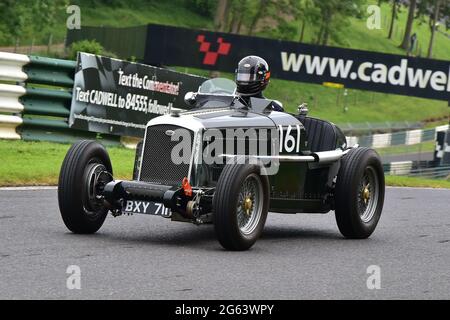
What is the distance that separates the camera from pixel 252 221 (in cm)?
952

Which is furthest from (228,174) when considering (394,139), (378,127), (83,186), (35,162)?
(378,127)

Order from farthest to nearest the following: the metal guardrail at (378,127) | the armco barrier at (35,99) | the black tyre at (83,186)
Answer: the metal guardrail at (378,127), the armco barrier at (35,99), the black tyre at (83,186)

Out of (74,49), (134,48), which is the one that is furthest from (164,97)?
(134,48)

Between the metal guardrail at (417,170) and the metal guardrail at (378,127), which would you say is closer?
the metal guardrail at (417,170)

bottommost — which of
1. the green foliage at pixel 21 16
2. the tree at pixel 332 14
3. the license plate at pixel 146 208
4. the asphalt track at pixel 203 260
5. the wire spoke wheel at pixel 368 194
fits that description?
the asphalt track at pixel 203 260

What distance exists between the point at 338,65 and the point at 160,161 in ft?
63.2

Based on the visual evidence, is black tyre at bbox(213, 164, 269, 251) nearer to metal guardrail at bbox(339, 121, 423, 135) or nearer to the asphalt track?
the asphalt track

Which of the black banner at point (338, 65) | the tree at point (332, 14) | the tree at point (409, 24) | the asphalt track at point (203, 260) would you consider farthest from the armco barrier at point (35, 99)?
the tree at point (409, 24)

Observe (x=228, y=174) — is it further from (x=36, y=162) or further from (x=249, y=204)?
(x=36, y=162)

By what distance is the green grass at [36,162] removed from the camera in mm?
13711

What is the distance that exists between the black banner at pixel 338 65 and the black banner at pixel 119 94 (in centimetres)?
899

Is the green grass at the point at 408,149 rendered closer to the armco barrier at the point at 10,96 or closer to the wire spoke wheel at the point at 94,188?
the armco barrier at the point at 10,96

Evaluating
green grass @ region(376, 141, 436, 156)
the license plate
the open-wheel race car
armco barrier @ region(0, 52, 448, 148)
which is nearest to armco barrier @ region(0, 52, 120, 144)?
armco barrier @ region(0, 52, 448, 148)
